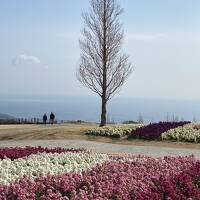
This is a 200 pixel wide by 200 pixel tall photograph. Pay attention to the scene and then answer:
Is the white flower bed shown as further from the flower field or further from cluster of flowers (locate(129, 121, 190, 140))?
cluster of flowers (locate(129, 121, 190, 140))

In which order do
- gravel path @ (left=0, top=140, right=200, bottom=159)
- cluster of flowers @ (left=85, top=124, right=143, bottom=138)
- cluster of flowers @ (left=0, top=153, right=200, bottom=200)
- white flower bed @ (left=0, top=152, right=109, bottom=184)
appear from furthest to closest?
cluster of flowers @ (left=85, top=124, right=143, bottom=138) → gravel path @ (left=0, top=140, right=200, bottom=159) → white flower bed @ (left=0, top=152, right=109, bottom=184) → cluster of flowers @ (left=0, top=153, right=200, bottom=200)

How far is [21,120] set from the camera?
50438 mm

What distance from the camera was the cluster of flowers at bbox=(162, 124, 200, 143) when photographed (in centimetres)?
2386

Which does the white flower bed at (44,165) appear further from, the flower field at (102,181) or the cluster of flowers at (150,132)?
the cluster of flowers at (150,132)

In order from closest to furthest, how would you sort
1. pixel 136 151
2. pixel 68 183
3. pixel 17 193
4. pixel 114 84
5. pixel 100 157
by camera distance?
1. pixel 17 193
2. pixel 68 183
3. pixel 100 157
4. pixel 136 151
5. pixel 114 84

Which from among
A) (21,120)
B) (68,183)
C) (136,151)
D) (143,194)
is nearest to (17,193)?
(68,183)

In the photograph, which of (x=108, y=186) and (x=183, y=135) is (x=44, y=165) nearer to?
(x=108, y=186)

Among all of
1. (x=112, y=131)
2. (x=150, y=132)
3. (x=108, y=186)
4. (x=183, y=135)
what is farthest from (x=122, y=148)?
(x=108, y=186)

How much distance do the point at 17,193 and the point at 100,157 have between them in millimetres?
6165

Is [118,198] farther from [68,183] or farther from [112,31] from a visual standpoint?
[112,31]

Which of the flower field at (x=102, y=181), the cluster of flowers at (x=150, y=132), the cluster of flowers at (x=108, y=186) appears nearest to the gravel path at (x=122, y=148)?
the cluster of flowers at (x=150, y=132)

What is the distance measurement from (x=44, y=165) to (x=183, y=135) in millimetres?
13373

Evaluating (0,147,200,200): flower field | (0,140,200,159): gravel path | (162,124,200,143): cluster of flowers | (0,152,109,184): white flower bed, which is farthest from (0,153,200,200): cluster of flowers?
(162,124,200,143): cluster of flowers

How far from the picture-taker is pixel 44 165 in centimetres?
1192
